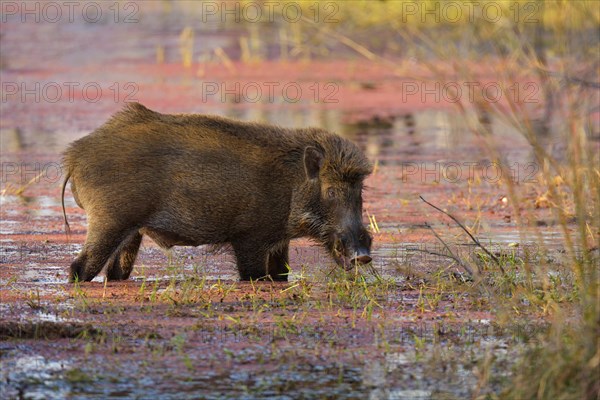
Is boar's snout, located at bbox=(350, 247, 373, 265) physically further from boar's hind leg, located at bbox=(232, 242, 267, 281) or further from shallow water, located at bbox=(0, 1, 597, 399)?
boar's hind leg, located at bbox=(232, 242, 267, 281)

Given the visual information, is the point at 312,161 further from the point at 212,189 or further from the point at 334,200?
the point at 212,189

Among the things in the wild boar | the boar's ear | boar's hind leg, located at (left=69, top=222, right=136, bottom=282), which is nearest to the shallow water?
boar's hind leg, located at (left=69, top=222, right=136, bottom=282)

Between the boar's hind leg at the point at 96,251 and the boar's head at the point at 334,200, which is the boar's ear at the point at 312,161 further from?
the boar's hind leg at the point at 96,251

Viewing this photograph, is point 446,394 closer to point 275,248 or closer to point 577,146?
point 577,146

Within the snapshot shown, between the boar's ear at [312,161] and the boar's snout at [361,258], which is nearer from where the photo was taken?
the boar's snout at [361,258]

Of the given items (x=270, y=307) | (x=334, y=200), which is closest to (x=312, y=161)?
(x=334, y=200)

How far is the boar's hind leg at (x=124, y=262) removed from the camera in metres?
7.96

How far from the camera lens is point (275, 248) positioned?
313 inches

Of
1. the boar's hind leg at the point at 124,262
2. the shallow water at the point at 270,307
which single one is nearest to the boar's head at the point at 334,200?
the shallow water at the point at 270,307

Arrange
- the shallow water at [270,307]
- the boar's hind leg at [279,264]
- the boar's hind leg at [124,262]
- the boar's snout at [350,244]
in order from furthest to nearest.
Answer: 1. the boar's hind leg at [279,264]
2. the boar's hind leg at [124,262]
3. the boar's snout at [350,244]
4. the shallow water at [270,307]

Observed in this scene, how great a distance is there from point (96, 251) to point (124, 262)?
18.3 inches

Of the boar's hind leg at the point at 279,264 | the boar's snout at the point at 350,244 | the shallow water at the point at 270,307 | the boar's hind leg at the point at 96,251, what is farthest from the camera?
the boar's hind leg at the point at 279,264

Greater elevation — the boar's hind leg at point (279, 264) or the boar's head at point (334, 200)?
the boar's head at point (334, 200)

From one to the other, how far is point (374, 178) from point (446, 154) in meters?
2.27
